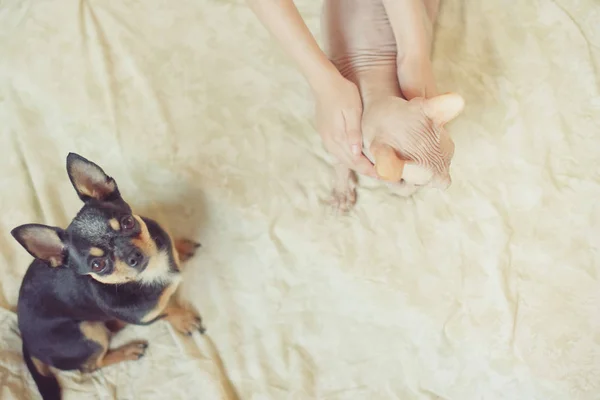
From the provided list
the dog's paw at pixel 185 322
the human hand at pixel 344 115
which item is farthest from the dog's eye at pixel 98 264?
the human hand at pixel 344 115

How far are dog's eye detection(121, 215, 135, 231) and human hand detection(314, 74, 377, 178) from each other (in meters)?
0.55

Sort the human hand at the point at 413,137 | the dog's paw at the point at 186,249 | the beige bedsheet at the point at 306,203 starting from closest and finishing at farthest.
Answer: the human hand at the point at 413,137 < the beige bedsheet at the point at 306,203 < the dog's paw at the point at 186,249

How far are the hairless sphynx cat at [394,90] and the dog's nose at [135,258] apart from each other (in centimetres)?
61

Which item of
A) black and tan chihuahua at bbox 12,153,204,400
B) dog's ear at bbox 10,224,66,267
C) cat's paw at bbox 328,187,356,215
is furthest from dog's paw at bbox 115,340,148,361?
cat's paw at bbox 328,187,356,215

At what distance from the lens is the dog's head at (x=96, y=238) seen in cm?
129

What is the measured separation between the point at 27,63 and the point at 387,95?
4.18ft

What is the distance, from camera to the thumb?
1325 millimetres

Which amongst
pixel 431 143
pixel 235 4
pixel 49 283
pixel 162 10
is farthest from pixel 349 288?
pixel 162 10

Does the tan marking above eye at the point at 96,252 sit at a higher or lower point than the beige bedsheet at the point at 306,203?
higher

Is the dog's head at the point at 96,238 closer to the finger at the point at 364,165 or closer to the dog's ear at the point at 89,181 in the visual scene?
the dog's ear at the point at 89,181

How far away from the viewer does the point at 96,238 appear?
1.30m

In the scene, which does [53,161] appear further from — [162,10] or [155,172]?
[162,10]

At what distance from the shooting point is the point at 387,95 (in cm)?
135

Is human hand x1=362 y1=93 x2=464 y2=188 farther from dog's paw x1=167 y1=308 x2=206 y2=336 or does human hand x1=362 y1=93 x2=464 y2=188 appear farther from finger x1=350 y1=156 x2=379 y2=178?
dog's paw x1=167 y1=308 x2=206 y2=336
